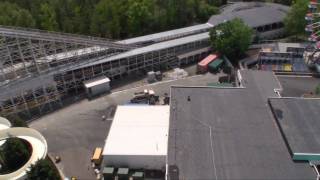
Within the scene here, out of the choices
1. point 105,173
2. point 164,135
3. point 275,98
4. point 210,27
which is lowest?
point 105,173

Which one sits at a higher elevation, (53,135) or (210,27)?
(210,27)

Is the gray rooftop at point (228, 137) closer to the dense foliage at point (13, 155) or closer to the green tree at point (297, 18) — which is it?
the dense foliage at point (13, 155)

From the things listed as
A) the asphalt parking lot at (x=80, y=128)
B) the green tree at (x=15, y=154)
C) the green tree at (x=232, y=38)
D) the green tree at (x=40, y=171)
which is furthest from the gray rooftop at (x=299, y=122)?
the green tree at (x=15, y=154)

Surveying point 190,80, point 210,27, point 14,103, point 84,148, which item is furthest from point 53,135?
point 210,27

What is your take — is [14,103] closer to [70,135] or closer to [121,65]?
[70,135]

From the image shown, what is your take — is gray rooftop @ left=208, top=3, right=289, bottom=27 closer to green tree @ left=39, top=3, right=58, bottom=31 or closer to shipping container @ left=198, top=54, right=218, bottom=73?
shipping container @ left=198, top=54, right=218, bottom=73

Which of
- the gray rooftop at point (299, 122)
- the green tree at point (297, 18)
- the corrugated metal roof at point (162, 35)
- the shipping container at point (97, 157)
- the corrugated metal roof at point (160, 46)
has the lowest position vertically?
the shipping container at point (97, 157)

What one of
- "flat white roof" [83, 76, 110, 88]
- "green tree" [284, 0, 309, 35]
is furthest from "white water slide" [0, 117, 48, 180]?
"green tree" [284, 0, 309, 35]
